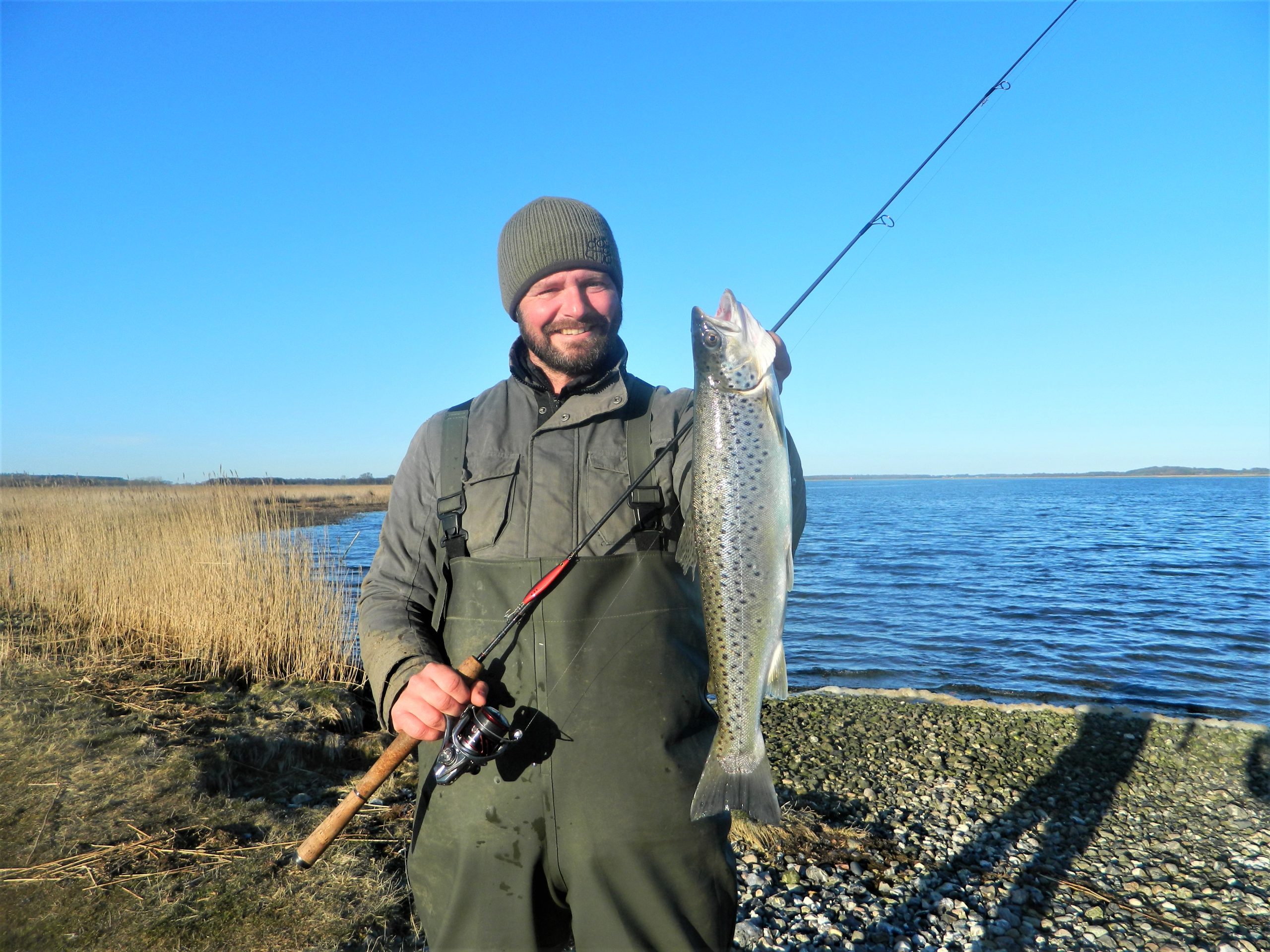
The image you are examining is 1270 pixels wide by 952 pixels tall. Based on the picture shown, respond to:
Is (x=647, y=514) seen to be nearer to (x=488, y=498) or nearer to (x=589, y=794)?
(x=488, y=498)

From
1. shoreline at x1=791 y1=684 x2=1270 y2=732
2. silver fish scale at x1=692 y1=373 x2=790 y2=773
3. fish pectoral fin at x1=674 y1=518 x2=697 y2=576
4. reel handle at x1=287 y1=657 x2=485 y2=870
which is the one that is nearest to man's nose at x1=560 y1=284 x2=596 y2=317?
silver fish scale at x1=692 y1=373 x2=790 y2=773

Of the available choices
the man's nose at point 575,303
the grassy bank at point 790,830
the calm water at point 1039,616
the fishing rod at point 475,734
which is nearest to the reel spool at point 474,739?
the fishing rod at point 475,734

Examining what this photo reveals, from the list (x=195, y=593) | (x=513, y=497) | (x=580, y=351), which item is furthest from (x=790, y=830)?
(x=195, y=593)

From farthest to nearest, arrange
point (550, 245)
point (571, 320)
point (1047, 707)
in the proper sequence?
1. point (1047, 707)
2. point (550, 245)
3. point (571, 320)

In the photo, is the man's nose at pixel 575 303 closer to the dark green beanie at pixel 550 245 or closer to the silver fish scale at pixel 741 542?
the dark green beanie at pixel 550 245

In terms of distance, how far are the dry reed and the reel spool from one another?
7.30 m

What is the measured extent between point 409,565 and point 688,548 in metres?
1.03

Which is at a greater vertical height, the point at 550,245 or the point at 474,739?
the point at 550,245

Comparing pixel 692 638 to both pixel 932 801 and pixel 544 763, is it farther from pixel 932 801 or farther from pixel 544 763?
pixel 932 801

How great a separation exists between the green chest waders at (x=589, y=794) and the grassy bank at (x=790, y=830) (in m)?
2.02

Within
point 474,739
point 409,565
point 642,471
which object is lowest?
point 474,739

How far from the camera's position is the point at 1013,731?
7.88m

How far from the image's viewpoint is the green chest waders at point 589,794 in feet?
7.67

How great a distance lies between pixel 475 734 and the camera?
7.64 feet
